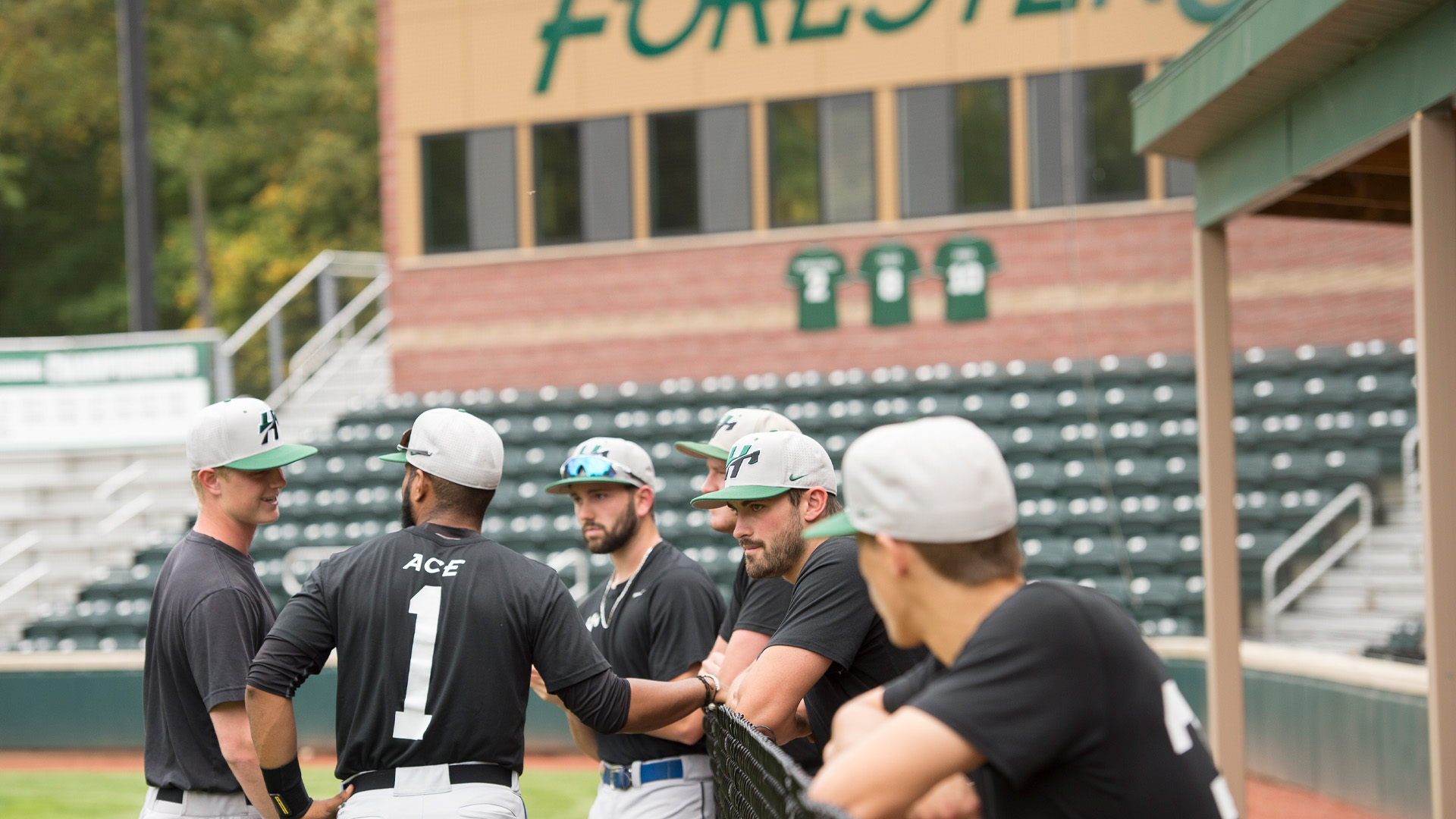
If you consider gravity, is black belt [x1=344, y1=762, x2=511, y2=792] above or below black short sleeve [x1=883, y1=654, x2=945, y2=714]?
below

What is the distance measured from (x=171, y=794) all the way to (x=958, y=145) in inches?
575

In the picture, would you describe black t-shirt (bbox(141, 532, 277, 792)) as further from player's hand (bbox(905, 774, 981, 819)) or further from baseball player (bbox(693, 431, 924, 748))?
player's hand (bbox(905, 774, 981, 819))

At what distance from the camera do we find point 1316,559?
11.9 metres

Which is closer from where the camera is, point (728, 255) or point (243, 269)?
point (728, 255)

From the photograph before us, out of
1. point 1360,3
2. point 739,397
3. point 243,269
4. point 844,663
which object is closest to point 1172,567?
point 739,397

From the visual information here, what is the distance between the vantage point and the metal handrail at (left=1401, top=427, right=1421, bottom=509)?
11.8m

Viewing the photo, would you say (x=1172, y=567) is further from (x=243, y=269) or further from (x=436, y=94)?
(x=243, y=269)

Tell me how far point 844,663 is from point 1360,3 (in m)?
2.85

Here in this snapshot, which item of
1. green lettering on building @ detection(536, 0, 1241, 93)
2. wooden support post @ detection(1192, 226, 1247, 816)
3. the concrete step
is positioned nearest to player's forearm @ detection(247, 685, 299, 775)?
wooden support post @ detection(1192, 226, 1247, 816)

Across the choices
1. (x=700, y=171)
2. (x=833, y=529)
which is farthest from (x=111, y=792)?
(x=700, y=171)

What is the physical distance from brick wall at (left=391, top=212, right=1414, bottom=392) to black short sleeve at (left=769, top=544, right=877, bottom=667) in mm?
13366

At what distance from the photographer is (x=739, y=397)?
16.7m

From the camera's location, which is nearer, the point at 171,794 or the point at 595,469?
the point at 171,794

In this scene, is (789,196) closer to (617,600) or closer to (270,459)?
(617,600)
